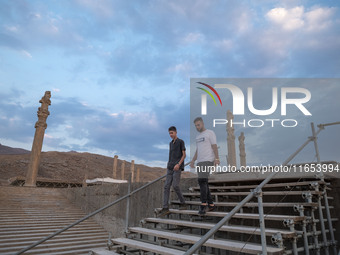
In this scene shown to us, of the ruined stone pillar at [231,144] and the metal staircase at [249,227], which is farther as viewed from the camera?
the ruined stone pillar at [231,144]

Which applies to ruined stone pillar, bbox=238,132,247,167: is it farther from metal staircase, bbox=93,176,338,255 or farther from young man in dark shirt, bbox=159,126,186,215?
young man in dark shirt, bbox=159,126,186,215

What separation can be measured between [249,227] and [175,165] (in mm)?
1749

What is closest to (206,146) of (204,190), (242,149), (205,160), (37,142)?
(205,160)

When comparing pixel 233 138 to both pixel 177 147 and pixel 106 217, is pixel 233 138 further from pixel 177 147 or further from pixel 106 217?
pixel 177 147

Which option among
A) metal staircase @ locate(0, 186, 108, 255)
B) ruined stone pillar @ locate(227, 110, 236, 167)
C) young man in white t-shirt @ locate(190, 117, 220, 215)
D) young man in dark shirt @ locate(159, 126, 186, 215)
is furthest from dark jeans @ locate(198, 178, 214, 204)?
ruined stone pillar @ locate(227, 110, 236, 167)

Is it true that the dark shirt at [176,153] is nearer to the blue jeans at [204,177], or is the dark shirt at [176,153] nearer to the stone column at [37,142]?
the blue jeans at [204,177]

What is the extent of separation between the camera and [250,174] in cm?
544

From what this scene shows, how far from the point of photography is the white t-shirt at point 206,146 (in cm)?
441

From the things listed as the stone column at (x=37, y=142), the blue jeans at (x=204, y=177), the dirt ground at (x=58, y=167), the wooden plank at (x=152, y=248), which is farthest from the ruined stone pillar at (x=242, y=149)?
the dirt ground at (x=58, y=167)

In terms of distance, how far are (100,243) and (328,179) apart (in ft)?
20.5


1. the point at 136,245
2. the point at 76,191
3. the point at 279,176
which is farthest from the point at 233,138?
the point at 136,245

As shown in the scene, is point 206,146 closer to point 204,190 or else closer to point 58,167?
point 204,190

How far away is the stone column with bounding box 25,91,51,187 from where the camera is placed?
1289 centimetres

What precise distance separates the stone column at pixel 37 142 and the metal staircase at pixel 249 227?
398 inches
